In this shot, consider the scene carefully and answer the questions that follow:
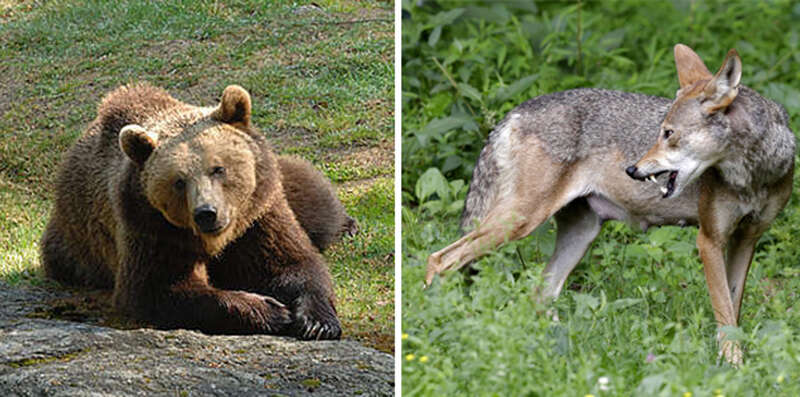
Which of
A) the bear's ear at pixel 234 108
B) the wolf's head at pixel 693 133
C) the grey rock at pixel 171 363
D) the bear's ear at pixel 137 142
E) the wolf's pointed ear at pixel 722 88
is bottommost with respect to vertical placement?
the grey rock at pixel 171 363

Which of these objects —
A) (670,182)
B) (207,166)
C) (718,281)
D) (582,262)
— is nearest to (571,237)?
(582,262)

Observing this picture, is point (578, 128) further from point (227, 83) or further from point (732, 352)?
point (227, 83)

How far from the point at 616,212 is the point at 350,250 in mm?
2361

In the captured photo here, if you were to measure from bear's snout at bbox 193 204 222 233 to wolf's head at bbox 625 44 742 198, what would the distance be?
247cm

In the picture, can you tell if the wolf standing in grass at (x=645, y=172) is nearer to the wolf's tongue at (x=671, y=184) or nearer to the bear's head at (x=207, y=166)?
the wolf's tongue at (x=671, y=184)

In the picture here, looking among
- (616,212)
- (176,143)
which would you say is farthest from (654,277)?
(176,143)

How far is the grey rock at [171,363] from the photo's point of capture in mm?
4980

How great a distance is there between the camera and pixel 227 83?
220 inches

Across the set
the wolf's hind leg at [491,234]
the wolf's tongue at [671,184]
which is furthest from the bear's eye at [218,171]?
the wolf's tongue at [671,184]

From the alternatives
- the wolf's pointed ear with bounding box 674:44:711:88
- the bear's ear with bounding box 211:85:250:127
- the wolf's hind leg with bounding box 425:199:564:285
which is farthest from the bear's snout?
the wolf's pointed ear with bounding box 674:44:711:88

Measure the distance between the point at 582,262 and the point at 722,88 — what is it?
2.22 meters

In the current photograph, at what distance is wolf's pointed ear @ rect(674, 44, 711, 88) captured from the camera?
6.72m

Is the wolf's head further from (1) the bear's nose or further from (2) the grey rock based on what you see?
(1) the bear's nose

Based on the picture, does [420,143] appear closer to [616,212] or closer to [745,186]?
[616,212]
